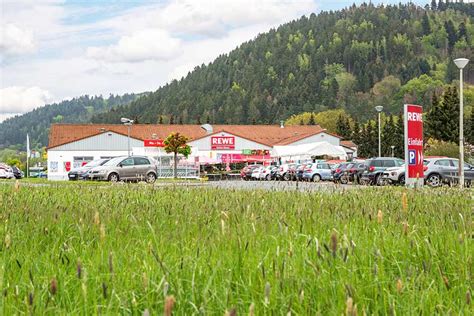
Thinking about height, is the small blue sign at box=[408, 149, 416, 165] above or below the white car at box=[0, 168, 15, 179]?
above

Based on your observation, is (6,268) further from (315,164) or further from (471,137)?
(471,137)

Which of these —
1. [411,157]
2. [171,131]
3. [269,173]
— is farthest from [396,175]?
[171,131]

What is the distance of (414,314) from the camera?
2.73 m

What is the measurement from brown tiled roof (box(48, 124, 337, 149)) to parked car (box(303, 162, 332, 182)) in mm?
40094

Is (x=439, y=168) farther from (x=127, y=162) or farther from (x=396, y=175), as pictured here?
(x=127, y=162)

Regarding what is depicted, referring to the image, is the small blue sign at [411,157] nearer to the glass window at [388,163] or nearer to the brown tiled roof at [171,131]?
the glass window at [388,163]

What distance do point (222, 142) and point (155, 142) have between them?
1198 centimetres

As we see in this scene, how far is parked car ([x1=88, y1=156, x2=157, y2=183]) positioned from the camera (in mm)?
36634

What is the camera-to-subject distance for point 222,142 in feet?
281

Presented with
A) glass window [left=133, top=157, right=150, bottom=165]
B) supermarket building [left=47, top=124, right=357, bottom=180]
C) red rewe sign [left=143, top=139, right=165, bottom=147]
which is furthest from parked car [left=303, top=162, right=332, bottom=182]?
red rewe sign [left=143, top=139, right=165, bottom=147]

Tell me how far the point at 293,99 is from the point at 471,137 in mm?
98068

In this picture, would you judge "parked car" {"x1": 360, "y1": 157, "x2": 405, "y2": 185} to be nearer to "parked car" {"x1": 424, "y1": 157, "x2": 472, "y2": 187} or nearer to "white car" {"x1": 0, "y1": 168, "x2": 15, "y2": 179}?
"parked car" {"x1": 424, "y1": 157, "x2": 472, "y2": 187}

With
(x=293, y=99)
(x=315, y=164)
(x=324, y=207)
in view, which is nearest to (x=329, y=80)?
(x=293, y=99)

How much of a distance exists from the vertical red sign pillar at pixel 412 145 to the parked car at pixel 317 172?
25.1 metres
